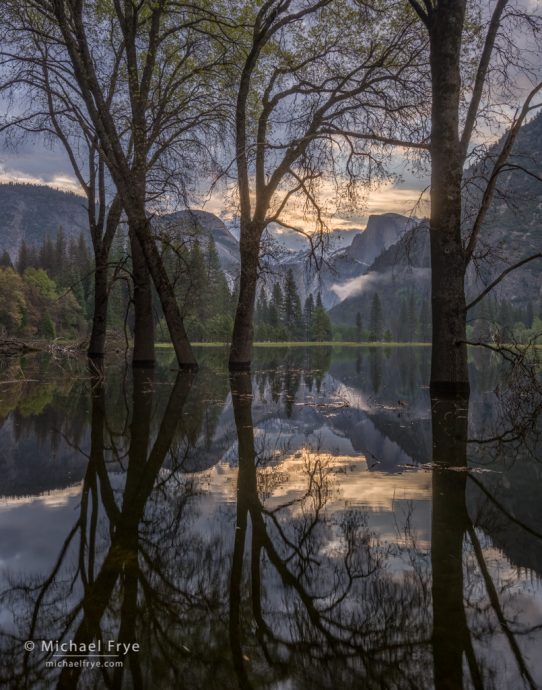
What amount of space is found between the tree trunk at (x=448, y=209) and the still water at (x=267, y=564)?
382 cm

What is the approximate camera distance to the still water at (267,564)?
56.8 inches

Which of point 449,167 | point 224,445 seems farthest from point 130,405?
point 449,167

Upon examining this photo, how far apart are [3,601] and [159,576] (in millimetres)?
533

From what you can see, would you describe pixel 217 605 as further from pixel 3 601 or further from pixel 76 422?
pixel 76 422

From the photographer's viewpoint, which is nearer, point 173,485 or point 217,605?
point 217,605

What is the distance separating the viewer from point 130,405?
701 cm

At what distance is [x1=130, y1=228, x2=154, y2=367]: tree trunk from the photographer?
14516 mm

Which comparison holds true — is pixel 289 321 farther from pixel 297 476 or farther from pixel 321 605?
pixel 321 605

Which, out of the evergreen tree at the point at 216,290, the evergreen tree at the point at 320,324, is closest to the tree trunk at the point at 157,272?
the evergreen tree at the point at 216,290

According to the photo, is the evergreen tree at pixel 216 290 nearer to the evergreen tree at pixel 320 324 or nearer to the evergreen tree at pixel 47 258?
the evergreen tree at pixel 320 324

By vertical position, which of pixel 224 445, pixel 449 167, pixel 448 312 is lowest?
pixel 224 445

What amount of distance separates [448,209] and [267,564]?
7565mm

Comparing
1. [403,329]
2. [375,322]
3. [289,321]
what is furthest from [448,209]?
[403,329]

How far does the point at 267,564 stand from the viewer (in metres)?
2.09
